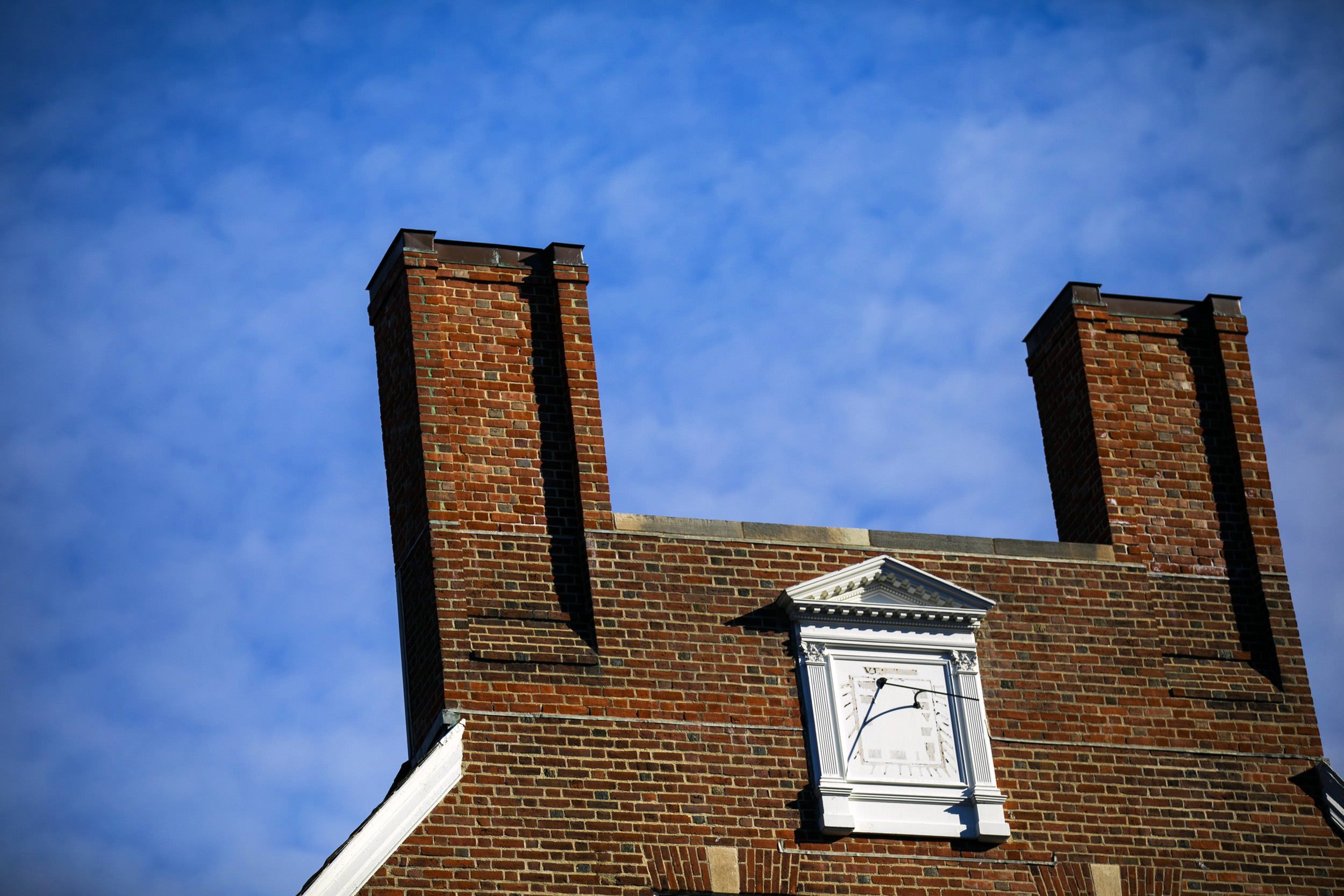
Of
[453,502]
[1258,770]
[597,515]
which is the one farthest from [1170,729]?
[453,502]

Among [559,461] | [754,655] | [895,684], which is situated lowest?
[895,684]

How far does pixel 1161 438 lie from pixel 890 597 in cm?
358

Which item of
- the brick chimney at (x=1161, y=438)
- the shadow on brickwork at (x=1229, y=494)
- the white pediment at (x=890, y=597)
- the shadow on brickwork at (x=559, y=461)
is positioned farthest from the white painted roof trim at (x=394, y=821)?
the shadow on brickwork at (x=1229, y=494)

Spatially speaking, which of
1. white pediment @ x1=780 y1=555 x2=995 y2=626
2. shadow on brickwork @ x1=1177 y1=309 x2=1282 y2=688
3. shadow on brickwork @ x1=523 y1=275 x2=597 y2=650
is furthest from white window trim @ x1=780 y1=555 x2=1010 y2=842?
shadow on brickwork @ x1=1177 y1=309 x2=1282 y2=688

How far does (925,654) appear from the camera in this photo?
16922 mm

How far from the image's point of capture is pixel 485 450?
16.8 meters

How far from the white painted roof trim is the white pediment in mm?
3290

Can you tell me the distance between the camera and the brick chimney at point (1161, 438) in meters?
18.3

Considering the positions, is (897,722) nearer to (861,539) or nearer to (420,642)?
(861,539)

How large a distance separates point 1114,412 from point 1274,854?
4370mm

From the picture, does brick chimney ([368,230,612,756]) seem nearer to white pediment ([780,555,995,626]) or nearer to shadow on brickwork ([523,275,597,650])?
shadow on brickwork ([523,275,597,650])

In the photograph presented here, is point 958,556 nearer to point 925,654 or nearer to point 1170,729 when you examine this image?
point 925,654

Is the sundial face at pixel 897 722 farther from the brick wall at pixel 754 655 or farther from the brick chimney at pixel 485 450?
the brick chimney at pixel 485 450

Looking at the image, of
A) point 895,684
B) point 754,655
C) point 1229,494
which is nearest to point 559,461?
point 754,655
